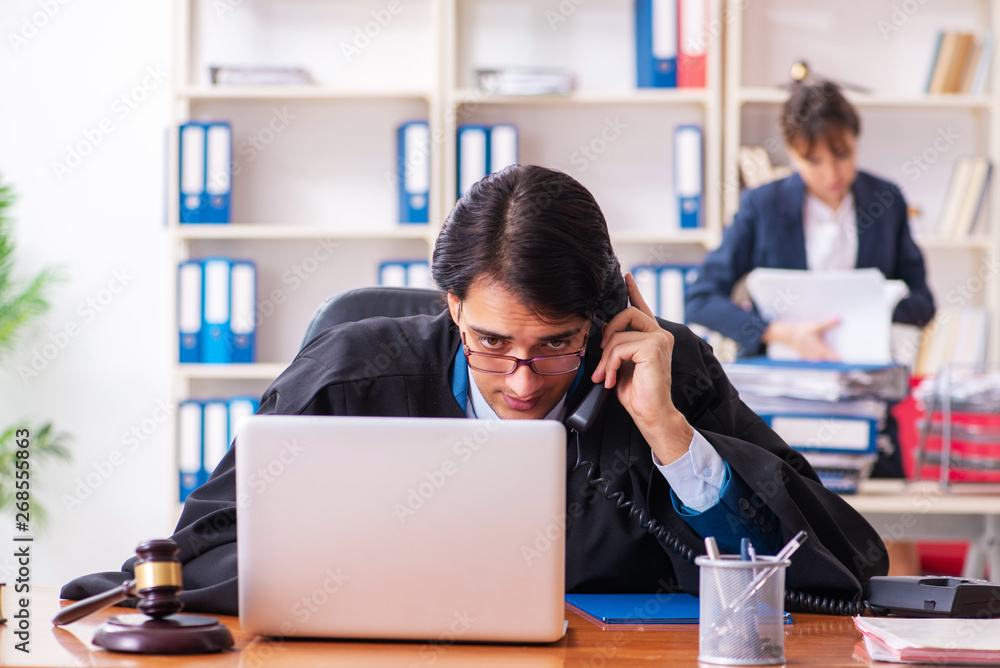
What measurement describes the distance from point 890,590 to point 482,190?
726mm

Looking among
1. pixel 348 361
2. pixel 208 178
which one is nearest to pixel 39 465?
pixel 208 178

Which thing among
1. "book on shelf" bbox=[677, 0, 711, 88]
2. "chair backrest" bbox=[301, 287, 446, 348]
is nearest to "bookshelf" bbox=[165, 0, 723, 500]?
"book on shelf" bbox=[677, 0, 711, 88]

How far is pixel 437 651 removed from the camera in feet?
3.04

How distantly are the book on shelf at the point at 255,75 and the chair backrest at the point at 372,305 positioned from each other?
204 centimetres

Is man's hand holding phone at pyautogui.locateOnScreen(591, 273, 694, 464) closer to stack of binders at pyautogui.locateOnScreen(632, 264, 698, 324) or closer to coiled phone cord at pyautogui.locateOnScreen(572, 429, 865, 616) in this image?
coiled phone cord at pyautogui.locateOnScreen(572, 429, 865, 616)

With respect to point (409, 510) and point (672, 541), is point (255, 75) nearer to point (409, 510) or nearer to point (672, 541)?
point (672, 541)

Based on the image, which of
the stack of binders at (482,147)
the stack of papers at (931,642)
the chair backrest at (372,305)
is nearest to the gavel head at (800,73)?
the stack of binders at (482,147)

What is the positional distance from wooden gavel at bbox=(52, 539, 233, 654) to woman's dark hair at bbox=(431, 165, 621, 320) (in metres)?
0.58

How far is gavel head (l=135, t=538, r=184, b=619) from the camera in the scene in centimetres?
93

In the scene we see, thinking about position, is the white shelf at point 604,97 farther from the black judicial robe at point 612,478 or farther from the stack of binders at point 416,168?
the black judicial robe at point 612,478

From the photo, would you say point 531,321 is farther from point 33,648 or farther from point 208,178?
point 208,178

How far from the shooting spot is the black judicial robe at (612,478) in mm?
1194

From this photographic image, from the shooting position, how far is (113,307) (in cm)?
380

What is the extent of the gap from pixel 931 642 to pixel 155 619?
711mm
